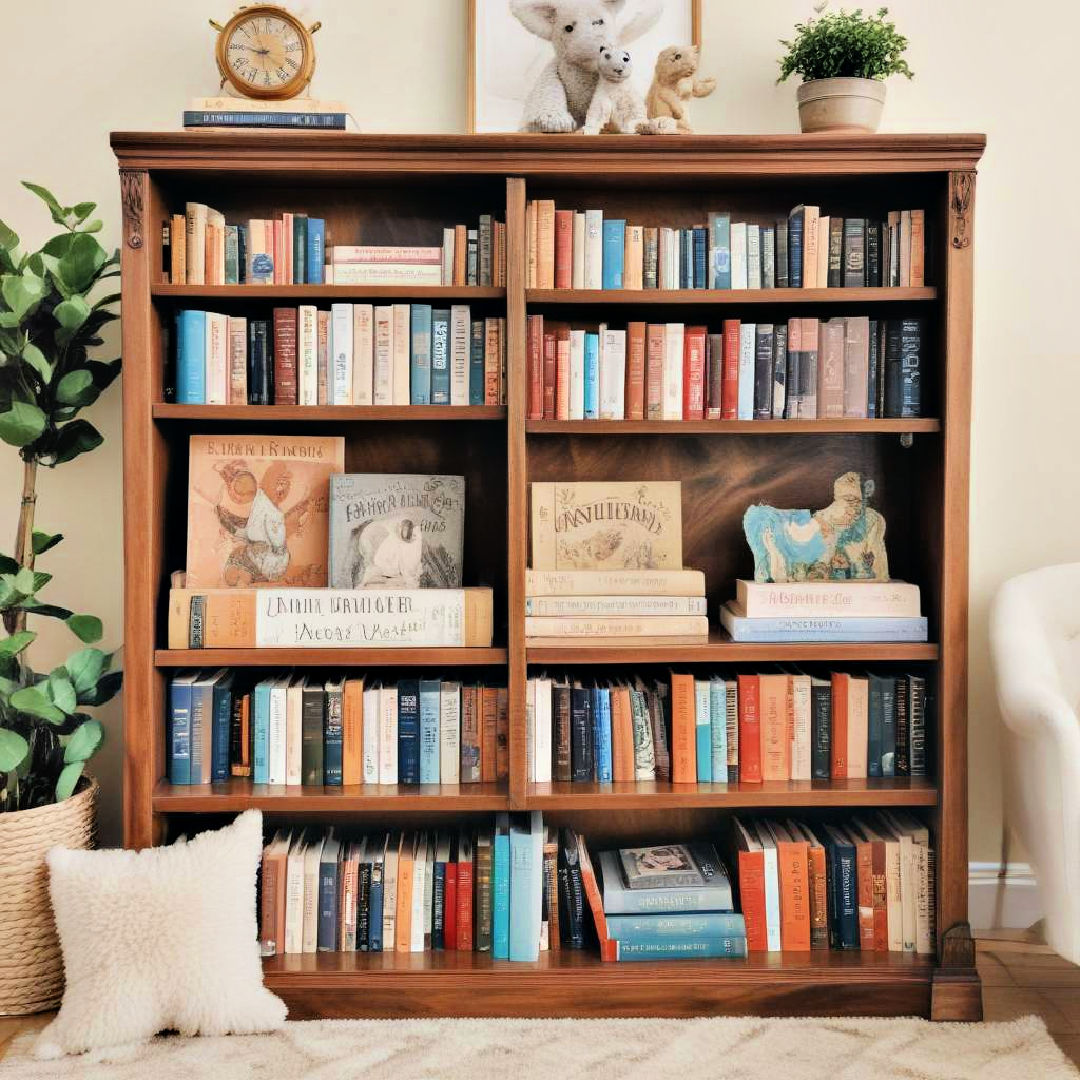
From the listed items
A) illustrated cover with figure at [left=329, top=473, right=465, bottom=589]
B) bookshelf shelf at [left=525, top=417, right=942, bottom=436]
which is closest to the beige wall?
bookshelf shelf at [left=525, top=417, right=942, bottom=436]

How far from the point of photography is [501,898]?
2.04 metres

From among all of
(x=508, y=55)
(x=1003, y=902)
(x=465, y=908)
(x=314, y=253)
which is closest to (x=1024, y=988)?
(x=1003, y=902)

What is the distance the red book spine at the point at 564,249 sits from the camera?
80.1 inches

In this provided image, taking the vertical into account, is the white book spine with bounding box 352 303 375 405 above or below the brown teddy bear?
below

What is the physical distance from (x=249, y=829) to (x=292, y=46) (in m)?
1.54

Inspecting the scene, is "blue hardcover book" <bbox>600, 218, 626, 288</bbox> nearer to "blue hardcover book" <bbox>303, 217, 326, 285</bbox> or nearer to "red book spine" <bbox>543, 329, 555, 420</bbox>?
"red book spine" <bbox>543, 329, 555, 420</bbox>

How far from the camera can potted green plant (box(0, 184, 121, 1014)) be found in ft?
6.42

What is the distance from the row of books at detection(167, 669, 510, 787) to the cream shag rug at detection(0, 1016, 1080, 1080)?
0.47m

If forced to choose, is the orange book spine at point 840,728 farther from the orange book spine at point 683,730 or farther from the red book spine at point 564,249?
the red book spine at point 564,249

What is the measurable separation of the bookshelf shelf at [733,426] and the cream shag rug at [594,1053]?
1.14 meters

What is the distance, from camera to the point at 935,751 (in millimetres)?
2057

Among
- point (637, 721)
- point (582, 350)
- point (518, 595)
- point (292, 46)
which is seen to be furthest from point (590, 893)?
point (292, 46)

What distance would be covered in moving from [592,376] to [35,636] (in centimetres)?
120

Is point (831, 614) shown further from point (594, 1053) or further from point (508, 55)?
point (508, 55)
